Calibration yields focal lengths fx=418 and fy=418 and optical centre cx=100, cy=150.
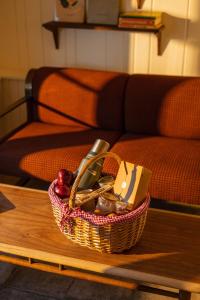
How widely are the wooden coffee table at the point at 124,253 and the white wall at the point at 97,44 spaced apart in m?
1.32

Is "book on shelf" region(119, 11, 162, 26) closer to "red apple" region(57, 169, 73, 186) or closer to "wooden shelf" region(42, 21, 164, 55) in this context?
"wooden shelf" region(42, 21, 164, 55)

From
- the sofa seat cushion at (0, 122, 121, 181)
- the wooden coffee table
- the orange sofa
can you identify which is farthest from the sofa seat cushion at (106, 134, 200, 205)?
the wooden coffee table

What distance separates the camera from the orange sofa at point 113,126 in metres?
2.15

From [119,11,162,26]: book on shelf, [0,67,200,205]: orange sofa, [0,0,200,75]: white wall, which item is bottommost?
[0,67,200,205]: orange sofa

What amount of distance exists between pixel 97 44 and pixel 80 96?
1.38 feet

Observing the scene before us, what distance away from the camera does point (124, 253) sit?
146 cm

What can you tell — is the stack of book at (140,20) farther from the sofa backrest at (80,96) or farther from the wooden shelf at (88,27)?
the sofa backrest at (80,96)

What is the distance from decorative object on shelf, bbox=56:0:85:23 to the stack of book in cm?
27

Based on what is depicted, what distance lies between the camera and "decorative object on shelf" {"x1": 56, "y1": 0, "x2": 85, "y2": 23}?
8.75ft

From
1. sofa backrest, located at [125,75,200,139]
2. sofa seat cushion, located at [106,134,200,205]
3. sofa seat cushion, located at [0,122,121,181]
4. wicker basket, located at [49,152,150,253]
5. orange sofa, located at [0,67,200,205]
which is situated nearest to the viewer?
wicker basket, located at [49,152,150,253]

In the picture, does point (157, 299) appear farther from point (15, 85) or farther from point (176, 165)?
point (15, 85)

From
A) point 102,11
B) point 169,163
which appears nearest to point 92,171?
point 169,163

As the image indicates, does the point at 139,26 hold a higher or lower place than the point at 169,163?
higher

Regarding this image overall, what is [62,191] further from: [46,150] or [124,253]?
[46,150]
